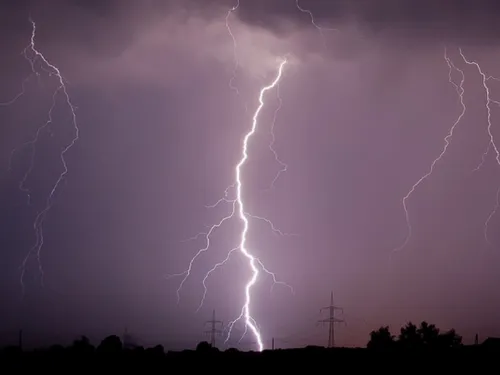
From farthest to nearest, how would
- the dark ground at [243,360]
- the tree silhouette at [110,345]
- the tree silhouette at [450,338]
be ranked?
the tree silhouette at [450,338], the tree silhouette at [110,345], the dark ground at [243,360]

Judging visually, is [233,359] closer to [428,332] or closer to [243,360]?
[243,360]

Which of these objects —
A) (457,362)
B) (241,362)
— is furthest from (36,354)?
(457,362)

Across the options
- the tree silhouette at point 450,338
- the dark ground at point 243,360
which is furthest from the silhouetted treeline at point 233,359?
the tree silhouette at point 450,338

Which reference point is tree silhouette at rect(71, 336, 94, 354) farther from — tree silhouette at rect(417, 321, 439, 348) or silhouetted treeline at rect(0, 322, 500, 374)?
tree silhouette at rect(417, 321, 439, 348)

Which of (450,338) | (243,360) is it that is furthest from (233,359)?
(450,338)

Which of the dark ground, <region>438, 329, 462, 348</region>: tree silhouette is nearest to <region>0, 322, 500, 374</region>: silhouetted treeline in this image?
the dark ground

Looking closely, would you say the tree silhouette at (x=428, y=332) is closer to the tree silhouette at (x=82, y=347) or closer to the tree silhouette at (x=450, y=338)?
the tree silhouette at (x=450, y=338)

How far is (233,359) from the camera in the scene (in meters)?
21.8

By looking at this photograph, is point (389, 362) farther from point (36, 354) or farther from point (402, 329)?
point (402, 329)

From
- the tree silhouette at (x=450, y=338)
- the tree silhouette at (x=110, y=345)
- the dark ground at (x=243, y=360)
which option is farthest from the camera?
the tree silhouette at (x=450, y=338)

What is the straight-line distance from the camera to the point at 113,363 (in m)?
20.7

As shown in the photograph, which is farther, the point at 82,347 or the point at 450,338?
the point at 450,338

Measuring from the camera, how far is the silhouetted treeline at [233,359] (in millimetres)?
20438

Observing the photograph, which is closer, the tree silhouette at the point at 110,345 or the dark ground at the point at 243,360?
the dark ground at the point at 243,360
